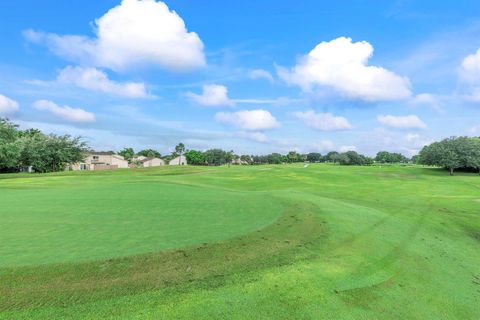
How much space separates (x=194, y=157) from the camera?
14488cm

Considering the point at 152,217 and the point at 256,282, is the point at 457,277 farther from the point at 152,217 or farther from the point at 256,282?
the point at 152,217

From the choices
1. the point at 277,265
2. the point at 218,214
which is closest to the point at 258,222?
the point at 218,214

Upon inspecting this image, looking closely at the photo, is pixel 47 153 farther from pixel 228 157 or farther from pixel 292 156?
pixel 292 156

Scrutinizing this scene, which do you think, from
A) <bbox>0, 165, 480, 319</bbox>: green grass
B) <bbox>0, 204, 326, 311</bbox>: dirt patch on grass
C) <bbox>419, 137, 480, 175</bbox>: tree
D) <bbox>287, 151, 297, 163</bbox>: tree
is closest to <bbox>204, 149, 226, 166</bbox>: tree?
<bbox>287, 151, 297, 163</bbox>: tree

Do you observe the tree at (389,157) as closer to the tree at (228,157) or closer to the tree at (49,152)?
the tree at (228,157)

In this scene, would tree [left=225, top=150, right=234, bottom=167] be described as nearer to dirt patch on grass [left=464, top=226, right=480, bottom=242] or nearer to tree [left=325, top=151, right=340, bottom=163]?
tree [left=325, top=151, right=340, bottom=163]

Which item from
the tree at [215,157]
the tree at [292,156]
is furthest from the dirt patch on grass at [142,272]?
the tree at [292,156]

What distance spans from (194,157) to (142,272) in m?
141

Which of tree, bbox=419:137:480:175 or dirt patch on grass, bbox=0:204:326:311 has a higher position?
tree, bbox=419:137:480:175

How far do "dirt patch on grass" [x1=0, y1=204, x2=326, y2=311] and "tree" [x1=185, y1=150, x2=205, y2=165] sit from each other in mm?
139399

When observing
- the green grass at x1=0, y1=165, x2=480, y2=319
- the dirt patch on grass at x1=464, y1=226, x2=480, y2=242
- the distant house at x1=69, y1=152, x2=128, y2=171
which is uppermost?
the distant house at x1=69, y1=152, x2=128, y2=171

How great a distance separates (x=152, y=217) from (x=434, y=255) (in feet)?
28.3

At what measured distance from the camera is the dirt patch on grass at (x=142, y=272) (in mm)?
4352

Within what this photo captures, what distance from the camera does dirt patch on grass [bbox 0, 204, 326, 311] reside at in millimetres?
4352
